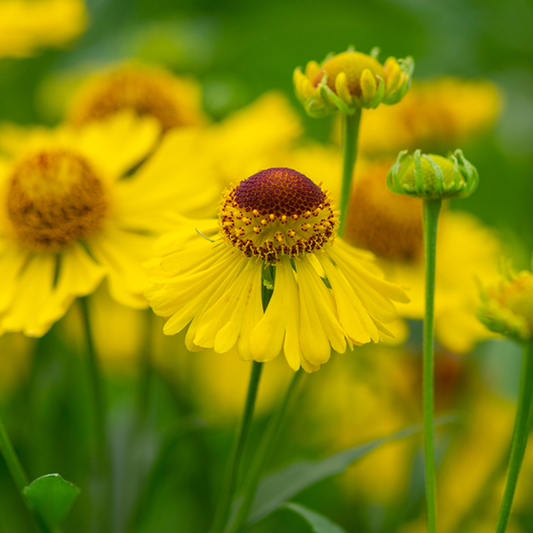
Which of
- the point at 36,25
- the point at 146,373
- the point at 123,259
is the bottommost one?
the point at 146,373

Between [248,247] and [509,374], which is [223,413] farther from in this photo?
[248,247]

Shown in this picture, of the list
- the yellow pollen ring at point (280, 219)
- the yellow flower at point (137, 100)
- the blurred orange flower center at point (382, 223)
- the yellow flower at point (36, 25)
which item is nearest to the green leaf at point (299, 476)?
the yellow pollen ring at point (280, 219)

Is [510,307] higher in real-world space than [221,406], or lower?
higher

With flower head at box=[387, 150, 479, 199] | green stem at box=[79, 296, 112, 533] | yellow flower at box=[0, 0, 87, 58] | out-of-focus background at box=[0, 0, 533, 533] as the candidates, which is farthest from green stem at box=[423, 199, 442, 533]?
yellow flower at box=[0, 0, 87, 58]

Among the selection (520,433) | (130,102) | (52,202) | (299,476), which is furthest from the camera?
(130,102)

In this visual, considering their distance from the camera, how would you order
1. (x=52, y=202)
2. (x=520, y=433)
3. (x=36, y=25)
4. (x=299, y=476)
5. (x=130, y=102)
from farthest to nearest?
(x=36, y=25) < (x=130, y=102) < (x=52, y=202) < (x=299, y=476) < (x=520, y=433)

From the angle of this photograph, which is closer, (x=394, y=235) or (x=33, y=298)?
(x=33, y=298)

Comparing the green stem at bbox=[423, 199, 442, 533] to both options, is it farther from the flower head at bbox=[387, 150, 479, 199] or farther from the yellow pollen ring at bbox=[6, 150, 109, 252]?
the yellow pollen ring at bbox=[6, 150, 109, 252]

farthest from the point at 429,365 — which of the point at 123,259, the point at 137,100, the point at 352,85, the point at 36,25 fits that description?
the point at 36,25

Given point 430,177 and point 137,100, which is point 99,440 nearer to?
point 430,177
